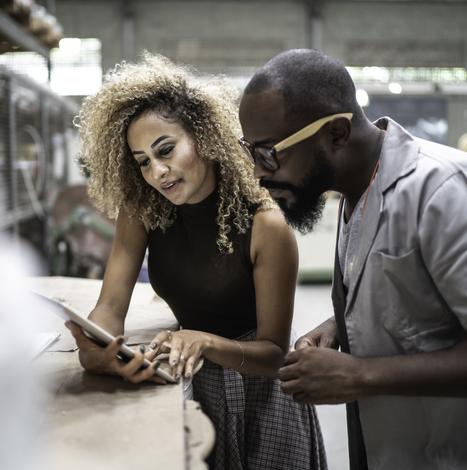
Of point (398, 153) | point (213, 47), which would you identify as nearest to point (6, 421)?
point (398, 153)

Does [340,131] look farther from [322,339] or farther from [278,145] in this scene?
[322,339]

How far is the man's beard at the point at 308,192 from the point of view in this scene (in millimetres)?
1275

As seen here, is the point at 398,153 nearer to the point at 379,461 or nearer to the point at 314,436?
the point at 379,461

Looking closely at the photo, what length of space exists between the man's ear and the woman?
0.47 meters

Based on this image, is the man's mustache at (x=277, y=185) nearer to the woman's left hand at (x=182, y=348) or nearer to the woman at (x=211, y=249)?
the woman at (x=211, y=249)

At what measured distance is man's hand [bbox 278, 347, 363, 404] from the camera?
117cm

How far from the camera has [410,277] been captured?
1.17m

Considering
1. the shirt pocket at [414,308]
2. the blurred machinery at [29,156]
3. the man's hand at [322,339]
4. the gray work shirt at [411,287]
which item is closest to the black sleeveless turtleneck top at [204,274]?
the man's hand at [322,339]

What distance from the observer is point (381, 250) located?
121 centimetres

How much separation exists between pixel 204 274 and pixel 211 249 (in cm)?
8

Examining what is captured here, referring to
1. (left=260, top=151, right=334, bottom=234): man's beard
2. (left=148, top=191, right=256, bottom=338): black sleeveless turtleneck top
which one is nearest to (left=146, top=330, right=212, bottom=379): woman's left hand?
(left=148, top=191, right=256, bottom=338): black sleeveless turtleneck top

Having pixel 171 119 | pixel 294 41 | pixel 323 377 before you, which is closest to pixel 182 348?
pixel 323 377

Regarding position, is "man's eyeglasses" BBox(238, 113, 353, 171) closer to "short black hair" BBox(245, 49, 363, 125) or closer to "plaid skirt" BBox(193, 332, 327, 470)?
"short black hair" BBox(245, 49, 363, 125)

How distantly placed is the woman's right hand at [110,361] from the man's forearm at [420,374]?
19.0 inches
